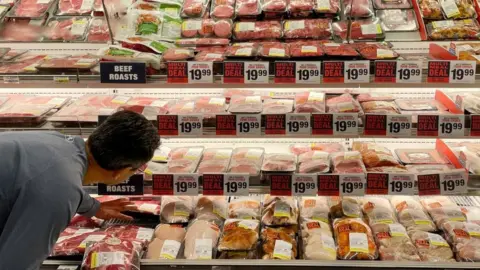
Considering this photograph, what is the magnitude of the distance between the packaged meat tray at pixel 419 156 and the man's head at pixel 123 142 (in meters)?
1.61

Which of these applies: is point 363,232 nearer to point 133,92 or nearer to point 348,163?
point 348,163

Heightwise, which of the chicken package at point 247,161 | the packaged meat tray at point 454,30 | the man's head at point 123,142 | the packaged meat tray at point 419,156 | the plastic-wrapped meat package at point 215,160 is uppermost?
the packaged meat tray at point 454,30

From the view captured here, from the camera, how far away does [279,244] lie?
291 cm

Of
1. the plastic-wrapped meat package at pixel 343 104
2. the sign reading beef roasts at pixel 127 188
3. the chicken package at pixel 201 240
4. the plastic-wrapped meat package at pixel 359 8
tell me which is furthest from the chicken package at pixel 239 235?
the plastic-wrapped meat package at pixel 359 8

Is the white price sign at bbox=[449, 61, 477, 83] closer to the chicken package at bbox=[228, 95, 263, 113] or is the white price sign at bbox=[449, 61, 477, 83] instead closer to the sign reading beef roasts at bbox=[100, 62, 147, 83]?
the chicken package at bbox=[228, 95, 263, 113]

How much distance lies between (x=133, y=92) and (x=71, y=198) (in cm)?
170

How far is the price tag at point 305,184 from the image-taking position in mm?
2912

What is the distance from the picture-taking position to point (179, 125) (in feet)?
9.59

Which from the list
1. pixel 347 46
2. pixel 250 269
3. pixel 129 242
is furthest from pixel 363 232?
pixel 129 242

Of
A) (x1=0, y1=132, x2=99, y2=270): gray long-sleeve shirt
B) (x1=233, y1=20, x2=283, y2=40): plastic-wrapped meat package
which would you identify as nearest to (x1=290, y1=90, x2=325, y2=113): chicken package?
(x1=233, y1=20, x2=283, y2=40): plastic-wrapped meat package

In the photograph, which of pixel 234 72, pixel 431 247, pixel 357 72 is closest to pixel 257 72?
pixel 234 72

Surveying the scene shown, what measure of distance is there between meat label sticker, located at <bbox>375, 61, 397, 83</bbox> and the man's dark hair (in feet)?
3.94

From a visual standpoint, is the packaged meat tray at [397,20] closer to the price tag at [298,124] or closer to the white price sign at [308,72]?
the white price sign at [308,72]

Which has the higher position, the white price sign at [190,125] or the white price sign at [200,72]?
the white price sign at [200,72]
